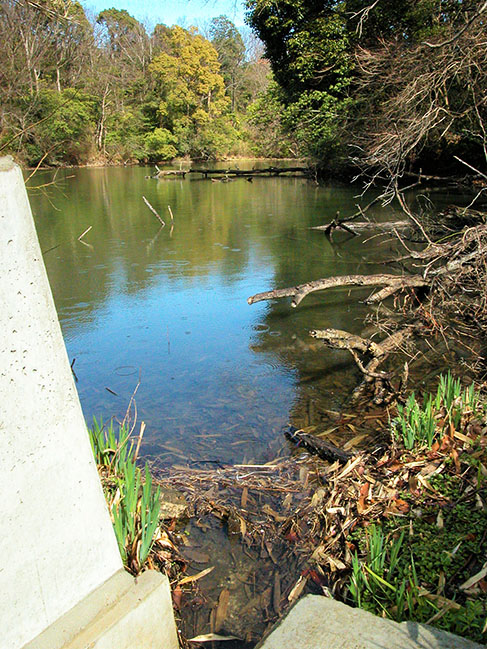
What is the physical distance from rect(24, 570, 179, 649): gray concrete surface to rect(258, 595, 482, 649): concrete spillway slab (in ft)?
1.48

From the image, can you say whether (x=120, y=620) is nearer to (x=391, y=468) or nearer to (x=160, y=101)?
(x=391, y=468)

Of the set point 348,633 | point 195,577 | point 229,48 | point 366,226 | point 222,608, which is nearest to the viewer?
point 348,633

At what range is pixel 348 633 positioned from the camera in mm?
1847

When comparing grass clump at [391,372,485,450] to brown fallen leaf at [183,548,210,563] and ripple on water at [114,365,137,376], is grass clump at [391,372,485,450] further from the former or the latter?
ripple on water at [114,365,137,376]

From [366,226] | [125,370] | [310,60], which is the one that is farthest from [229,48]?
[125,370]

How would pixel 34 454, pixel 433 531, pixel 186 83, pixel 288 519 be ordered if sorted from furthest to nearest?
pixel 186 83
pixel 288 519
pixel 433 531
pixel 34 454

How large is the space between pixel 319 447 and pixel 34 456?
2.83m

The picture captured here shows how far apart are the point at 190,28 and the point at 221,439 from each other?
176 ft

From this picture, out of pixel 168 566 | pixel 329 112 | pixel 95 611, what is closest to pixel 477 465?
pixel 168 566

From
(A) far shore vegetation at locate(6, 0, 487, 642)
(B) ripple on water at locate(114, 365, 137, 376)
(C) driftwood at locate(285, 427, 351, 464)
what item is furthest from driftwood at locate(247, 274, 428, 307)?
(C) driftwood at locate(285, 427, 351, 464)

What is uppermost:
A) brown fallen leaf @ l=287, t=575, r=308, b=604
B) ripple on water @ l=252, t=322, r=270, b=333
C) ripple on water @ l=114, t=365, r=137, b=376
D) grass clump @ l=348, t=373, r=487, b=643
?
grass clump @ l=348, t=373, r=487, b=643

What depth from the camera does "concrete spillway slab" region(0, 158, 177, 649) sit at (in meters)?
1.63

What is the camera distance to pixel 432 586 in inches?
92.2

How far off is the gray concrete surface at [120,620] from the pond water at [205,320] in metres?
2.25
